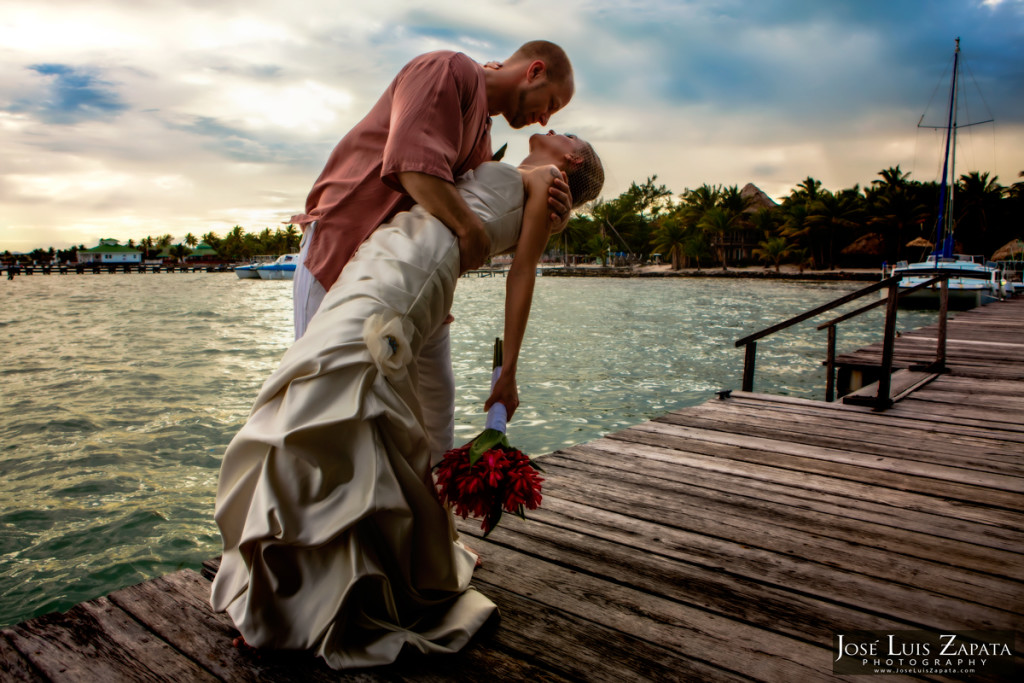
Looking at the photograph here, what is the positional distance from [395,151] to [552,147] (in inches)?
24.0

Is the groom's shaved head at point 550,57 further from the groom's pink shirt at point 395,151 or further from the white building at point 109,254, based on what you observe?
the white building at point 109,254

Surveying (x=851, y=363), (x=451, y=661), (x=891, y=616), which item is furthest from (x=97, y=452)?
(x=851, y=363)

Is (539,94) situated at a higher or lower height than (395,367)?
higher

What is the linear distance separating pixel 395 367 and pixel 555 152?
0.89m

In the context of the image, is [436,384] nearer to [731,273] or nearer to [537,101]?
[537,101]

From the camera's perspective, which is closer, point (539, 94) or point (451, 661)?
point (451, 661)

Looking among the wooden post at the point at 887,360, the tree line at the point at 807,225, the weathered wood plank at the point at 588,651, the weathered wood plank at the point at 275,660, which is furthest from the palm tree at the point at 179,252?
the weathered wood plank at the point at 588,651

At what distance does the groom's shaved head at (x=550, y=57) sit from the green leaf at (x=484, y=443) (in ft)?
3.19

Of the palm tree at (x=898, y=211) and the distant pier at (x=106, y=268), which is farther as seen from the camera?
the distant pier at (x=106, y=268)

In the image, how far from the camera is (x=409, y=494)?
5.07ft

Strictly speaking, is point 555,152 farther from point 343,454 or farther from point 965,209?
point 965,209

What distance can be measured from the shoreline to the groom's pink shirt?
5274 cm

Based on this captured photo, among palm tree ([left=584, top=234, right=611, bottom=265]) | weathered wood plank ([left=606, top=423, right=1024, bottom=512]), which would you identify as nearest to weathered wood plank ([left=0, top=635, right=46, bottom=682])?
weathered wood plank ([left=606, top=423, right=1024, bottom=512])

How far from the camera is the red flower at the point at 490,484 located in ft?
5.00
